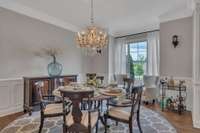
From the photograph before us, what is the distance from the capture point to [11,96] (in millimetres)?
4598

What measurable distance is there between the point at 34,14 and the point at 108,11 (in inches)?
86.0

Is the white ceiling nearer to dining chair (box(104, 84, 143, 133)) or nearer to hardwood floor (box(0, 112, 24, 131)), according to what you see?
dining chair (box(104, 84, 143, 133))

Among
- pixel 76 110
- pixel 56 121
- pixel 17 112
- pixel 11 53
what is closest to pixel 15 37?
pixel 11 53

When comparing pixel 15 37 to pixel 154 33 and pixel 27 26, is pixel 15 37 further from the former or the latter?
pixel 154 33

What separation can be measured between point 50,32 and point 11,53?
4.88 feet

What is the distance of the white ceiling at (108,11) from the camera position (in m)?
4.45

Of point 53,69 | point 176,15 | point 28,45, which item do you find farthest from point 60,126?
point 176,15

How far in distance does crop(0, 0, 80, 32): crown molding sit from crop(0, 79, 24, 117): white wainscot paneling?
1912 millimetres

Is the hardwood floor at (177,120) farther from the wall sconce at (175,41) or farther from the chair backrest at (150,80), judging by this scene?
the wall sconce at (175,41)

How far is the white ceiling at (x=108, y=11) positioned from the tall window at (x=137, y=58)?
0.70 m

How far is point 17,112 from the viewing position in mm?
4707

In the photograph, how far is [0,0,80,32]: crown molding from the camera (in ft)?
14.9

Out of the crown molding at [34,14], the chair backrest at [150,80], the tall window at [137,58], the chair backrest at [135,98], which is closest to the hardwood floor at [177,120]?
the chair backrest at [150,80]

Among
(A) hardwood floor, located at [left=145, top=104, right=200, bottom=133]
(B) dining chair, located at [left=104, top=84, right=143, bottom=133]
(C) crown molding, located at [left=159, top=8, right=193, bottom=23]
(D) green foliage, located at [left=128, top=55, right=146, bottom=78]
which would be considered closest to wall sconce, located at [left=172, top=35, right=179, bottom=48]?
(C) crown molding, located at [left=159, top=8, right=193, bottom=23]
